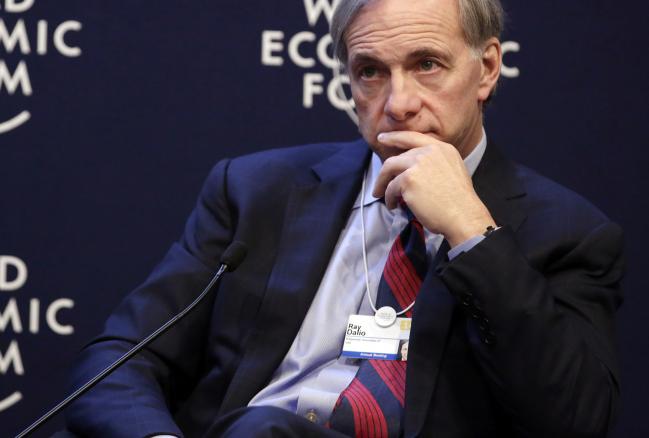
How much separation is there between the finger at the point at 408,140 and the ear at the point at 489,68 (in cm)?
23

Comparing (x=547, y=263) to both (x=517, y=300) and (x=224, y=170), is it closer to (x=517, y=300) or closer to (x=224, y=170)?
(x=517, y=300)

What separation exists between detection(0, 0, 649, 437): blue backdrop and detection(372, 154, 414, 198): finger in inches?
35.1

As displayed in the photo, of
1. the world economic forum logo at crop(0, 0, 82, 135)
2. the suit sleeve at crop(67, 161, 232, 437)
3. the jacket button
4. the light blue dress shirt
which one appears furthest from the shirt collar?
the world economic forum logo at crop(0, 0, 82, 135)

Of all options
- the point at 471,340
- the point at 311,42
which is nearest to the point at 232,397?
the point at 471,340

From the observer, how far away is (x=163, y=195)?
304 centimetres

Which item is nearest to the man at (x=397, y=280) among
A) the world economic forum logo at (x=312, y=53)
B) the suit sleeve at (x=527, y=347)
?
the suit sleeve at (x=527, y=347)

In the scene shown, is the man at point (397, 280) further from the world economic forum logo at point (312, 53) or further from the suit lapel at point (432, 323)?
the world economic forum logo at point (312, 53)

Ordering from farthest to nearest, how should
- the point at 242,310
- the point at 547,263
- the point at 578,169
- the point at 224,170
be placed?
1. the point at 578,169
2. the point at 224,170
3. the point at 242,310
4. the point at 547,263

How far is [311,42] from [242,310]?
1013 mm

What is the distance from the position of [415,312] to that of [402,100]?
1.43 feet

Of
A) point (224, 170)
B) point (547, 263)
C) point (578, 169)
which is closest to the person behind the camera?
point (547, 263)

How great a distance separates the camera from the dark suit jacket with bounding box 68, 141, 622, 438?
196 cm

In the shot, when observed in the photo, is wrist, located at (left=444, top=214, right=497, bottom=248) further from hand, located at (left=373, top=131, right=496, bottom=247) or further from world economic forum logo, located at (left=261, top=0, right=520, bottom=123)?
world economic forum logo, located at (left=261, top=0, right=520, bottom=123)

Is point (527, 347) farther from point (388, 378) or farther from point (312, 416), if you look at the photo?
point (312, 416)
